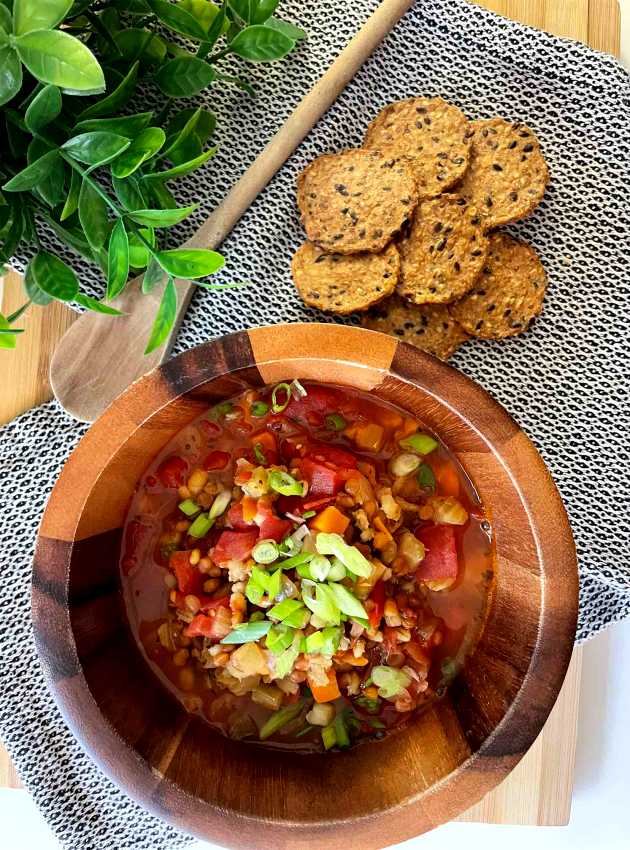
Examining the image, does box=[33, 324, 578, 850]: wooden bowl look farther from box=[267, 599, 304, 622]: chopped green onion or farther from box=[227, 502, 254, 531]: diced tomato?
box=[267, 599, 304, 622]: chopped green onion

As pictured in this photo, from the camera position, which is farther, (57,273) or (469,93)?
(469,93)

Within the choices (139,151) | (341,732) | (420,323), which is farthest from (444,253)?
(341,732)

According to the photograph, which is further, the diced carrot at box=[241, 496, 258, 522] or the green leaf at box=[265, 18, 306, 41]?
the green leaf at box=[265, 18, 306, 41]

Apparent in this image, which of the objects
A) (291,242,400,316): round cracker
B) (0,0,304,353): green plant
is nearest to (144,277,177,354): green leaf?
(0,0,304,353): green plant

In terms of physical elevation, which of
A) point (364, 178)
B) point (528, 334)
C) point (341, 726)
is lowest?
point (341, 726)

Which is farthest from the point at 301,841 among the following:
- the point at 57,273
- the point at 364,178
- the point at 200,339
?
the point at 364,178

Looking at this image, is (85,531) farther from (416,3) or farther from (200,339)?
(416,3)

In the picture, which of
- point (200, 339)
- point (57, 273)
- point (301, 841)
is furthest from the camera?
point (200, 339)
